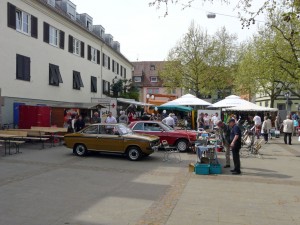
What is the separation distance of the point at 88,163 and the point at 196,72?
1173 inches

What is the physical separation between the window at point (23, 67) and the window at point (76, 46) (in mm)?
7331

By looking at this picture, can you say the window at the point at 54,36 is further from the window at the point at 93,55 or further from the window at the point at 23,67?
the window at the point at 93,55

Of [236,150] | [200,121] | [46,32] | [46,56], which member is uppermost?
[46,32]

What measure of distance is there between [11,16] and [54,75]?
6.52m

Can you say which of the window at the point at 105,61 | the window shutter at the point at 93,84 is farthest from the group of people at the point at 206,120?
the window at the point at 105,61

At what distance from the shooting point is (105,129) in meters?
14.3

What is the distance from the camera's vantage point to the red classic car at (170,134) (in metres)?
16.5

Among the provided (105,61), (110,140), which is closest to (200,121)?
(110,140)

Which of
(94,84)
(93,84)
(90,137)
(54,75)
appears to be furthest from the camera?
(94,84)

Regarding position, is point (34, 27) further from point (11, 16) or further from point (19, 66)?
point (19, 66)

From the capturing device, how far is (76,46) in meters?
31.2

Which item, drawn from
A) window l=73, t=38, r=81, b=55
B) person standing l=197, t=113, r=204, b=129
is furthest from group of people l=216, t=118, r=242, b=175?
window l=73, t=38, r=81, b=55

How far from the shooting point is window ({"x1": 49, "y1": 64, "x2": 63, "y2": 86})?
2565cm

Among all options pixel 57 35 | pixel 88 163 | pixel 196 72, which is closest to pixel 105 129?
pixel 88 163
